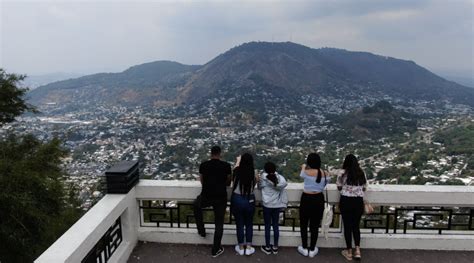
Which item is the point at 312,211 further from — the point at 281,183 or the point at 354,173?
the point at 354,173

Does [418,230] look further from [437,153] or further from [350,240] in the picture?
[437,153]

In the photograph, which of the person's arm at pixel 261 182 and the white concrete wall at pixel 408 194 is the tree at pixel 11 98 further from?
the person's arm at pixel 261 182

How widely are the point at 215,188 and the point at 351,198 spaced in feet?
5.67

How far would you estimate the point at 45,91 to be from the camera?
12050 centimetres

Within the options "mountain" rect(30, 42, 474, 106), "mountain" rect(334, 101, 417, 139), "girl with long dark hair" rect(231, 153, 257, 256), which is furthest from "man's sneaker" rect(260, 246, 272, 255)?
"mountain" rect(30, 42, 474, 106)

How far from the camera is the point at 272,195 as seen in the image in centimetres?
446

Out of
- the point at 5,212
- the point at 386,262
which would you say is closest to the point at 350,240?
the point at 386,262

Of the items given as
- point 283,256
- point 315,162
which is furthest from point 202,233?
point 315,162

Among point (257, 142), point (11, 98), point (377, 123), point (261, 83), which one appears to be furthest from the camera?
point (261, 83)

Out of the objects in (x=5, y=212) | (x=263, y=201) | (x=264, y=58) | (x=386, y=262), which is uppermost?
(x=264, y=58)

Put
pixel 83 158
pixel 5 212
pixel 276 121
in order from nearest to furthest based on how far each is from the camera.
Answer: pixel 5 212 → pixel 83 158 → pixel 276 121

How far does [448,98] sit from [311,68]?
48.5 meters

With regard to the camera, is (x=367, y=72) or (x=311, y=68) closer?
(x=311, y=68)

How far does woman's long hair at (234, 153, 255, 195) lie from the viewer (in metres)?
4.26
